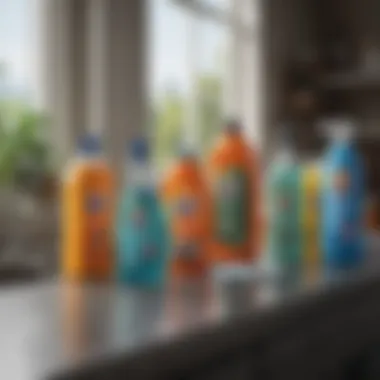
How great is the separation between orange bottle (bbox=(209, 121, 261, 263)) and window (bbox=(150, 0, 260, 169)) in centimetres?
64

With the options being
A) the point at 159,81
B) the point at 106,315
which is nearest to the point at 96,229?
the point at 106,315

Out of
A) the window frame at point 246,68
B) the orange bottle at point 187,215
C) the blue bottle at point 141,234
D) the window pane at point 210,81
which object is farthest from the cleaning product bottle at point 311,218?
the window frame at point 246,68

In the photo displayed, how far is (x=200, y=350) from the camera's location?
4.74 feet

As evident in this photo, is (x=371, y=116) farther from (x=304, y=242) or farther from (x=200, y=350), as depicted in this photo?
(x=200, y=350)

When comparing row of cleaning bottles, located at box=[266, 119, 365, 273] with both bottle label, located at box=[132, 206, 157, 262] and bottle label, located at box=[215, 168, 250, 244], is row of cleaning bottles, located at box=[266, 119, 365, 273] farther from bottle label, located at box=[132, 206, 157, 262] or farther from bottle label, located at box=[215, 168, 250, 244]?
bottle label, located at box=[132, 206, 157, 262]

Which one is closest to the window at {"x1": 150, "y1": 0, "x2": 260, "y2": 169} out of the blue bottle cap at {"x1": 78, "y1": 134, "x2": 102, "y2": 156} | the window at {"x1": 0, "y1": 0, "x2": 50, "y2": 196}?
the window at {"x1": 0, "y1": 0, "x2": 50, "y2": 196}

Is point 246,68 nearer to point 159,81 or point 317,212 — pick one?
point 159,81

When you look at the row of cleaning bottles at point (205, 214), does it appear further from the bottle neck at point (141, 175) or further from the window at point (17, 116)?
the window at point (17, 116)

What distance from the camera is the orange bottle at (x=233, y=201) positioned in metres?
2.16

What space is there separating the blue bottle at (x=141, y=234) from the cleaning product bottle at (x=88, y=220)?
0.03 metres

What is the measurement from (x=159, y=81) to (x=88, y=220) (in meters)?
1.36

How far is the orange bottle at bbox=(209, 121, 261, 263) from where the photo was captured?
2158mm

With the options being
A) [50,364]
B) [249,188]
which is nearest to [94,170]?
[249,188]

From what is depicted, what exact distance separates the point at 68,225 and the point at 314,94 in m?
2.95
